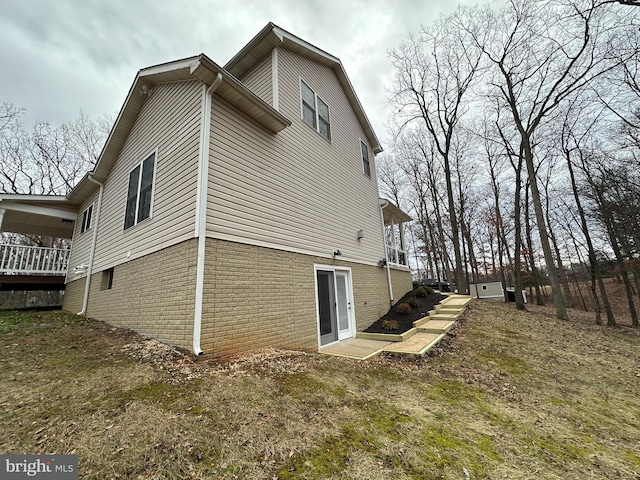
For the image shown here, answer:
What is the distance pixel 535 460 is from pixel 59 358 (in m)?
6.62

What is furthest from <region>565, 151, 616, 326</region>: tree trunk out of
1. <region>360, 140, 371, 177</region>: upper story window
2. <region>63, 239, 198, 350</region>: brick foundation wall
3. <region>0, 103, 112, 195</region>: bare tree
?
<region>0, 103, 112, 195</region>: bare tree

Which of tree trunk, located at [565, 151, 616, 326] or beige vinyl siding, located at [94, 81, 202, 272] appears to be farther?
tree trunk, located at [565, 151, 616, 326]

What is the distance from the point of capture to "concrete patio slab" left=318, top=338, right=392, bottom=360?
20.5ft

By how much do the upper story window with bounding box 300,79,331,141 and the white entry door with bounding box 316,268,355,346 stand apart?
492 cm

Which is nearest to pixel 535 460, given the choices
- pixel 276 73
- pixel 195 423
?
pixel 195 423

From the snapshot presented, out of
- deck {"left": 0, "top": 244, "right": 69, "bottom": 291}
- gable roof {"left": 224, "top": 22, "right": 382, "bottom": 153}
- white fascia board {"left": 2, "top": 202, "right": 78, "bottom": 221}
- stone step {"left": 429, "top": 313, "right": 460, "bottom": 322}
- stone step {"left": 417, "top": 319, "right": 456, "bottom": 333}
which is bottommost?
stone step {"left": 417, "top": 319, "right": 456, "bottom": 333}

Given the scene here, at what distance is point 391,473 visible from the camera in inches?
89.1

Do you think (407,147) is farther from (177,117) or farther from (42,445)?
(42,445)

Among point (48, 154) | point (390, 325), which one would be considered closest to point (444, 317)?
point (390, 325)

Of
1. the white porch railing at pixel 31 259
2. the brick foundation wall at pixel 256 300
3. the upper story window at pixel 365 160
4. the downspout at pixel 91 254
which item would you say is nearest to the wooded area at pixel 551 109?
the upper story window at pixel 365 160

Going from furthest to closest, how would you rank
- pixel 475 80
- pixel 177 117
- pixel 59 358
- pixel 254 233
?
pixel 475 80
pixel 177 117
pixel 254 233
pixel 59 358

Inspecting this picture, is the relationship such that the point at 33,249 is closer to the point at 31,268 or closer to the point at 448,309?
the point at 31,268

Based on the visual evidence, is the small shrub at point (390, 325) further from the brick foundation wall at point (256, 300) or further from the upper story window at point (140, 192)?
the upper story window at point (140, 192)

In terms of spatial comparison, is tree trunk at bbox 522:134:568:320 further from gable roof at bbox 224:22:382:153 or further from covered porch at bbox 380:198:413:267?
gable roof at bbox 224:22:382:153
